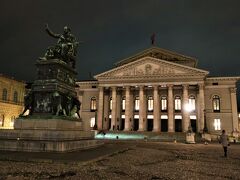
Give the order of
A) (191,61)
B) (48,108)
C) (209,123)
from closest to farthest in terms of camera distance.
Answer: (48,108) → (209,123) → (191,61)

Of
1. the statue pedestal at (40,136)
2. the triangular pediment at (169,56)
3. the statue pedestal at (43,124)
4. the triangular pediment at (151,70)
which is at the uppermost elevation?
the triangular pediment at (169,56)

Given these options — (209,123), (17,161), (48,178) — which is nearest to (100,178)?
(48,178)

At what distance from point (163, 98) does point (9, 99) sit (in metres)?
35.6

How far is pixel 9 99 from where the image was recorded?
50.0 meters

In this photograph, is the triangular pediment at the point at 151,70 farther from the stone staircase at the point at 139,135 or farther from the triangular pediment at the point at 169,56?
the stone staircase at the point at 139,135

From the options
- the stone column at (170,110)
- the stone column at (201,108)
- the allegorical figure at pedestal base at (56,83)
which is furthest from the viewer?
the stone column at (170,110)

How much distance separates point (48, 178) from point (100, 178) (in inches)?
53.5

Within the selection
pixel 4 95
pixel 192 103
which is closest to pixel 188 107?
pixel 192 103

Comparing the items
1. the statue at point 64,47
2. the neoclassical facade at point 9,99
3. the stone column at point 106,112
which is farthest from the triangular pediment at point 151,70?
the statue at point 64,47

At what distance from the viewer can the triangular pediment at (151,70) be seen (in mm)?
45281

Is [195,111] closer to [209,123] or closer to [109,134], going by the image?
[209,123]

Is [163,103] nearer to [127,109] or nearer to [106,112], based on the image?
[127,109]

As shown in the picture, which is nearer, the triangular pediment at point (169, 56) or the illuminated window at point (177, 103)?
the illuminated window at point (177, 103)

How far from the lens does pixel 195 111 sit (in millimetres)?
47562
